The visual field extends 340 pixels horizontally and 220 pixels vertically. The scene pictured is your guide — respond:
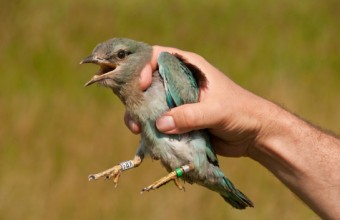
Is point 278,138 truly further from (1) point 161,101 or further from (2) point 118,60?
(2) point 118,60

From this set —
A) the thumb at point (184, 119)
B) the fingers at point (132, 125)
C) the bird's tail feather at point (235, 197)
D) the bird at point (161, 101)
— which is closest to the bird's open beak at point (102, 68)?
the bird at point (161, 101)

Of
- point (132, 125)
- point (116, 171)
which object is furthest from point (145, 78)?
point (116, 171)

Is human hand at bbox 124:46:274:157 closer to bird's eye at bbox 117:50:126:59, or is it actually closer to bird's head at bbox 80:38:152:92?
bird's head at bbox 80:38:152:92

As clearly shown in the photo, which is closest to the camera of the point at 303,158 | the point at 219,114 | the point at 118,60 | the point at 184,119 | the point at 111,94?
the point at 184,119

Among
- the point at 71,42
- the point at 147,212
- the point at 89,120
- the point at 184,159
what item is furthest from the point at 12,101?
the point at 184,159

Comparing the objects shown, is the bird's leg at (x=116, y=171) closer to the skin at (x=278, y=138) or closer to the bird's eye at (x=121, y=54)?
the skin at (x=278, y=138)

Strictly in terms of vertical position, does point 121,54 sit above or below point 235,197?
above

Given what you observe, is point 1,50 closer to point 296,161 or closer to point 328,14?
point 328,14
